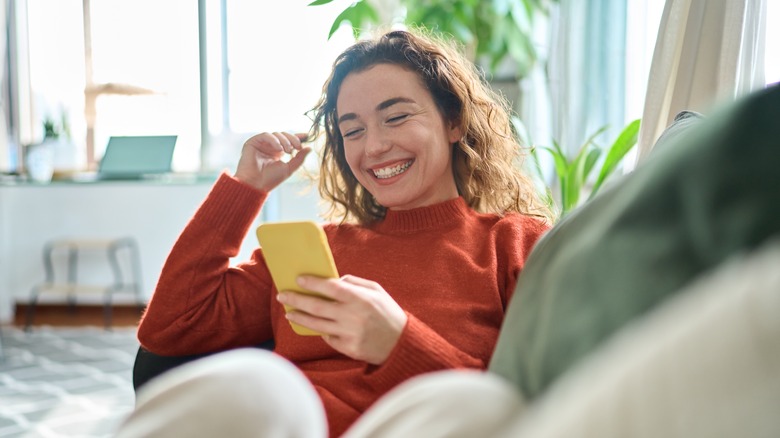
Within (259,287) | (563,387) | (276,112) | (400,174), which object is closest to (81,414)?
(259,287)

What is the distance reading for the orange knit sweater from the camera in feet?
3.81

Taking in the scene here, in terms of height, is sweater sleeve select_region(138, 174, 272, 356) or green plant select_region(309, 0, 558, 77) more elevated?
green plant select_region(309, 0, 558, 77)

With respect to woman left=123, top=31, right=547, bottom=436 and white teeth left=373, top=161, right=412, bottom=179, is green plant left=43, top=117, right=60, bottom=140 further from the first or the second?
white teeth left=373, top=161, right=412, bottom=179

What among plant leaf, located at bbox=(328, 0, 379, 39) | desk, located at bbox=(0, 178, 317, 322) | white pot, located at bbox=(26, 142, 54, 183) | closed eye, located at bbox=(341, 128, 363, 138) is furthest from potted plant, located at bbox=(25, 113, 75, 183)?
closed eye, located at bbox=(341, 128, 363, 138)

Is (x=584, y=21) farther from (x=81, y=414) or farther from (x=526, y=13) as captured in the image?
(x=81, y=414)

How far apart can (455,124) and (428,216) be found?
0.21 metres

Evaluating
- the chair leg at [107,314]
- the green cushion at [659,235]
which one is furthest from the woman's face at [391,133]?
the chair leg at [107,314]

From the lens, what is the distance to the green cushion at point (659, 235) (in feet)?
1.70

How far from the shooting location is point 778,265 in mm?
375

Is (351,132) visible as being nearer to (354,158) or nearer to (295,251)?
(354,158)

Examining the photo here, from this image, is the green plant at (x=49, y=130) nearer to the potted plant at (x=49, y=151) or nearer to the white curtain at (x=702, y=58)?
the potted plant at (x=49, y=151)

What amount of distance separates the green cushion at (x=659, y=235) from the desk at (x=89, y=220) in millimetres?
4335

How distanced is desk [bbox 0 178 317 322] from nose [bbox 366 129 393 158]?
12.0 ft

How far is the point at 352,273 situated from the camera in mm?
1300
